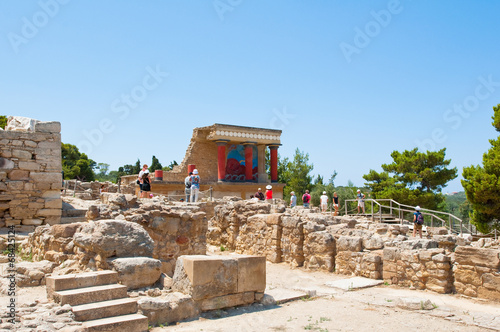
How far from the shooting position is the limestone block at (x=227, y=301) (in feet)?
18.1

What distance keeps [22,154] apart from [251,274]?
737 centimetres

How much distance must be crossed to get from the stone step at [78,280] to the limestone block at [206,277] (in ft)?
2.91

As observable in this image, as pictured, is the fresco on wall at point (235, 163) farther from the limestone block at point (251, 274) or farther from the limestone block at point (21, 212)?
the limestone block at point (251, 274)

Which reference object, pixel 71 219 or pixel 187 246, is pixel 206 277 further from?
pixel 71 219

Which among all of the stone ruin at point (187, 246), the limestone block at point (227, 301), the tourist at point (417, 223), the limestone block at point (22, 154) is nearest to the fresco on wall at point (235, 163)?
the stone ruin at point (187, 246)

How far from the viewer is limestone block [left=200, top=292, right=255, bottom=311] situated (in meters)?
5.53

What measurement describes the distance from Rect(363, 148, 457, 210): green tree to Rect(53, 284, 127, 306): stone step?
968 inches

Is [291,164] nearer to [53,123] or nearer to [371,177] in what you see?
[371,177]

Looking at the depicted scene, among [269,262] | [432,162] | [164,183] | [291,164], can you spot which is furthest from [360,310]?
[291,164]

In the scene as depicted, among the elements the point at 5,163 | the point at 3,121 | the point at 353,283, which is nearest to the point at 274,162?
the point at 3,121

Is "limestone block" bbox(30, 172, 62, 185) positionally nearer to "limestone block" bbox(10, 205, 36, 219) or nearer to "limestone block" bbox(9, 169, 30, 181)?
"limestone block" bbox(9, 169, 30, 181)

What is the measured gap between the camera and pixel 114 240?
5.74 m

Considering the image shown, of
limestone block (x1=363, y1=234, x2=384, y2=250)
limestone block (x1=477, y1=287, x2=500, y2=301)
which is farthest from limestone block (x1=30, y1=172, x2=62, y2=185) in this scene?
limestone block (x1=477, y1=287, x2=500, y2=301)

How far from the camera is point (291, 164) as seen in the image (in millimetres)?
39062
